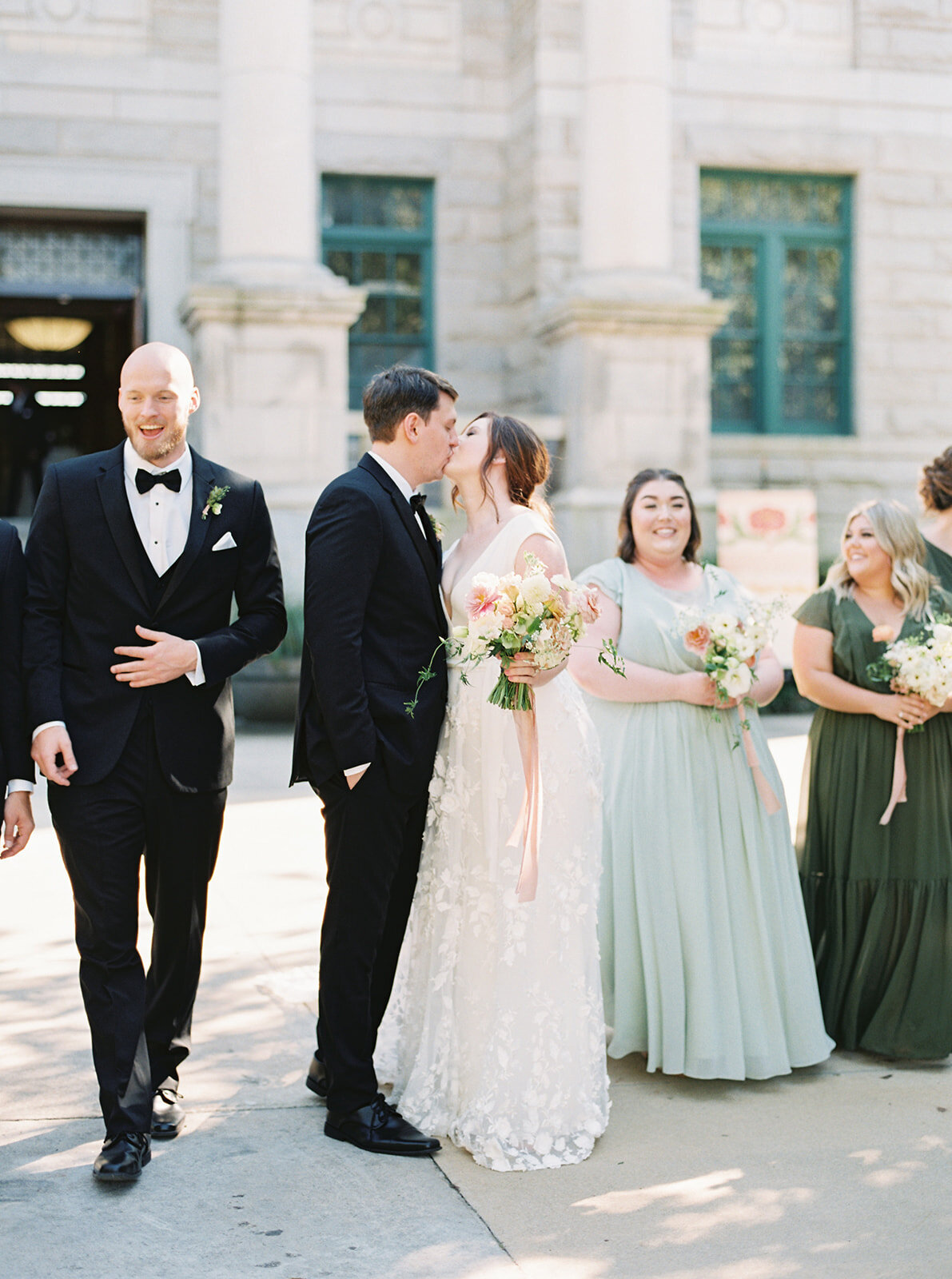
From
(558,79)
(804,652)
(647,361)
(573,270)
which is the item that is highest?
(558,79)

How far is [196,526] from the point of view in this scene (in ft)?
14.4

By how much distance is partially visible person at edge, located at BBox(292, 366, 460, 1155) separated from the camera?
168 inches

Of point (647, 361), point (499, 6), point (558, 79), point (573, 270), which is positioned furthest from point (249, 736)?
point (499, 6)

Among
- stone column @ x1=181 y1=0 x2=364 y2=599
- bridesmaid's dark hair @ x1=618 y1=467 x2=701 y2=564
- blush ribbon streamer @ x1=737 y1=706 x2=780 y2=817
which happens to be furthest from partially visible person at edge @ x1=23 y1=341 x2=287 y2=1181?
stone column @ x1=181 y1=0 x2=364 y2=599

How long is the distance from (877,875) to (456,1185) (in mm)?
2066

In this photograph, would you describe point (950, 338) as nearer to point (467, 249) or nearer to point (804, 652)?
point (467, 249)

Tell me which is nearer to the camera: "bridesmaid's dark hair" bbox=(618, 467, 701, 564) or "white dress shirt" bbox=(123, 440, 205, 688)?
"white dress shirt" bbox=(123, 440, 205, 688)

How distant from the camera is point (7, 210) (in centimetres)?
1420

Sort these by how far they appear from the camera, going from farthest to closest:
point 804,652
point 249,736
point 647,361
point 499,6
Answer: point 499,6
point 647,361
point 249,736
point 804,652

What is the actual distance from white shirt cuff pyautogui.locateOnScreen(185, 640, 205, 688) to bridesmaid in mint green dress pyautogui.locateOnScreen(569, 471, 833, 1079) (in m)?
1.41

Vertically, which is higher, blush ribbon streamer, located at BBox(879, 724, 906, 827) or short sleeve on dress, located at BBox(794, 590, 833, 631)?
short sleeve on dress, located at BBox(794, 590, 833, 631)

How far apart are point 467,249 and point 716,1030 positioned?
458 inches

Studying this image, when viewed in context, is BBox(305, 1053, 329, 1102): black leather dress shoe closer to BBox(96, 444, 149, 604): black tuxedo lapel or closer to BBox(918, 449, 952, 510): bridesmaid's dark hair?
BBox(96, 444, 149, 604): black tuxedo lapel

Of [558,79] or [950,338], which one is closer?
[558,79]
